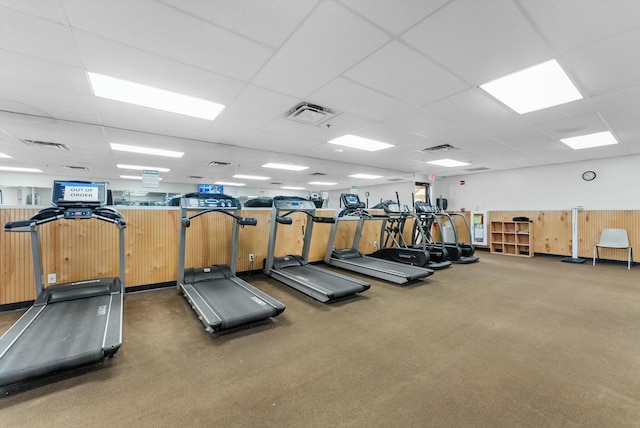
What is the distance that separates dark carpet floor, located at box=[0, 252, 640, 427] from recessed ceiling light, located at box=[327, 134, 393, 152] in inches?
122

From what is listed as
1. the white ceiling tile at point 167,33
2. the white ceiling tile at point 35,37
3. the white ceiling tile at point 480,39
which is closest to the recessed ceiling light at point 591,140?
the white ceiling tile at point 480,39

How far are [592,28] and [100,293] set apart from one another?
17.2 ft

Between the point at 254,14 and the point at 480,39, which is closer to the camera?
the point at 254,14

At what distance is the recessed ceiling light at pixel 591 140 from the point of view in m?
4.73

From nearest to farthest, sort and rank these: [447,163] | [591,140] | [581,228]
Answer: [591,140] → [581,228] → [447,163]

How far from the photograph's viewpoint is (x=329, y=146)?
18.9 ft

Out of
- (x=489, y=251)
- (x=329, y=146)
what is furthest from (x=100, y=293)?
(x=489, y=251)

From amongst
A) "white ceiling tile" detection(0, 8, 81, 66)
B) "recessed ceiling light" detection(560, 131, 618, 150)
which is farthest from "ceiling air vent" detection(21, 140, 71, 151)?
"recessed ceiling light" detection(560, 131, 618, 150)

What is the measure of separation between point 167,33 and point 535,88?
12.3ft

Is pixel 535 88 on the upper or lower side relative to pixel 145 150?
upper

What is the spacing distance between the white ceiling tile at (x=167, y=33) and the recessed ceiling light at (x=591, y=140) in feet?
19.0

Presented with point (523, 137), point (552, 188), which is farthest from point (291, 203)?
point (552, 188)

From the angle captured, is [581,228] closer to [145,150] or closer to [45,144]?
[145,150]

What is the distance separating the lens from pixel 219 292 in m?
3.37
